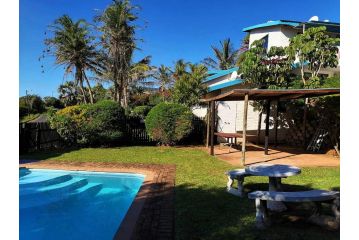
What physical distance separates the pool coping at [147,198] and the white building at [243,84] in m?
7.83

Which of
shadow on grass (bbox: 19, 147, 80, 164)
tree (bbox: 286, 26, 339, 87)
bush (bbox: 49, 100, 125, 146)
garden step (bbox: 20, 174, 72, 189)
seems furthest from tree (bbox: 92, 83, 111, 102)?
garden step (bbox: 20, 174, 72, 189)

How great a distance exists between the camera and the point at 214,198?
645 cm

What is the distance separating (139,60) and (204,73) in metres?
19.0

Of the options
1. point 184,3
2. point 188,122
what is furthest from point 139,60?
point 188,122

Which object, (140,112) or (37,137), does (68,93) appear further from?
(37,137)

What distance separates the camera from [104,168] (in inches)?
395

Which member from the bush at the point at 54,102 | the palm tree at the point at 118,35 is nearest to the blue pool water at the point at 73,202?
the palm tree at the point at 118,35

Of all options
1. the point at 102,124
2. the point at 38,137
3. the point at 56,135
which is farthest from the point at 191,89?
the point at 38,137

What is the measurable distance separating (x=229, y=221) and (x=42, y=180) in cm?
649

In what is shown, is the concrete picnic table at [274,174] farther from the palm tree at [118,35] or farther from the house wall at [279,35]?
the house wall at [279,35]

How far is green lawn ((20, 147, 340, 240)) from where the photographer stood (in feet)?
15.2

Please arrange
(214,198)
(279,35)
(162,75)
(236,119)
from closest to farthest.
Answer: (214,198)
(236,119)
(279,35)
(162,75)

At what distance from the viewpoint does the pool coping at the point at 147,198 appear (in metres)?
4.70

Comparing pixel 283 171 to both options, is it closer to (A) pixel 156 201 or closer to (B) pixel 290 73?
(A) pixel 156 201
